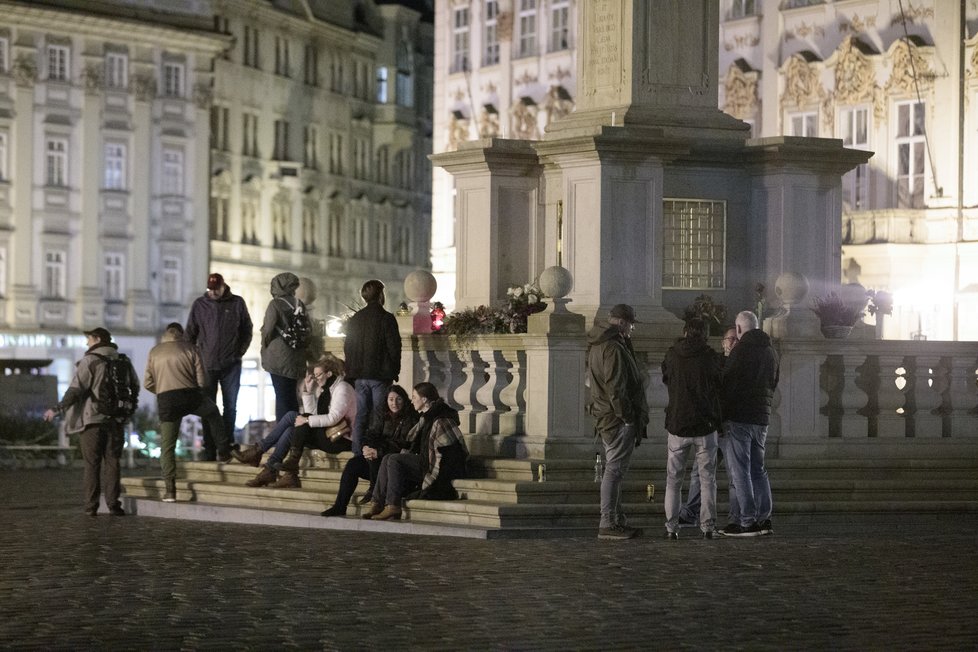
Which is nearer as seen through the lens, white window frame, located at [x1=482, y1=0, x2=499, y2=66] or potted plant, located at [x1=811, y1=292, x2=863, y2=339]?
potted plant, located at [x1=811, y1=292, x2=863, y2=339]

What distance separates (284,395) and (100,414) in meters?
1.68

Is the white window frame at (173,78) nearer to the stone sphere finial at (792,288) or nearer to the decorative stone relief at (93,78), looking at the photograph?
the decorative stone relief at (93,78)

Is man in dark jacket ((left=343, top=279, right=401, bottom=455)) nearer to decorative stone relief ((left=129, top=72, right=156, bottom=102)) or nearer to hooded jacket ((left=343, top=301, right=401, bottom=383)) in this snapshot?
hooded jacket ((left=343, top=301, right=401, bottom=383))

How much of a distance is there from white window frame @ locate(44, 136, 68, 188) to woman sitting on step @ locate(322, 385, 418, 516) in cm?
4980

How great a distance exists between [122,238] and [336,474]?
49.6 metres

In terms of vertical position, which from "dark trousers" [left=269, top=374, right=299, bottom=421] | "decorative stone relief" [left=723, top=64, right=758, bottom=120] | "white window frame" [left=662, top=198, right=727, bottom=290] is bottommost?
"dark trousers" [left=269, top=374, right=299, bottom=421]

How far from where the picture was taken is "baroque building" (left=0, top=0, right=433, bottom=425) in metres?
65.5

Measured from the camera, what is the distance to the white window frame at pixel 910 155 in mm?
44312

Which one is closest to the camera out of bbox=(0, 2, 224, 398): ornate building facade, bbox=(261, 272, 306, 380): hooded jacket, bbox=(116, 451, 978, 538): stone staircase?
bbox=(116, 451, 978, 538): stone staircase

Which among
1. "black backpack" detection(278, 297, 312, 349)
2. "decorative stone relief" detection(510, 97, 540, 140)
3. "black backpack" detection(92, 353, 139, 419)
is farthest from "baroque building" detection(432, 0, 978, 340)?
"black backpack" detection(92, 353, 139, 419)

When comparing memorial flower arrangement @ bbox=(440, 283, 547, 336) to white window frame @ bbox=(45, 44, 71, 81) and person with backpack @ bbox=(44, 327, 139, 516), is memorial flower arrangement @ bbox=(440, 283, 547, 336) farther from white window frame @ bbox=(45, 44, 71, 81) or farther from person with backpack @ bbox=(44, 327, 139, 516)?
white window frame @ bbox=(45, 44, 71, 81)

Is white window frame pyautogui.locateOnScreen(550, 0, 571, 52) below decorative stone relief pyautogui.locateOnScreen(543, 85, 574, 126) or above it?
above

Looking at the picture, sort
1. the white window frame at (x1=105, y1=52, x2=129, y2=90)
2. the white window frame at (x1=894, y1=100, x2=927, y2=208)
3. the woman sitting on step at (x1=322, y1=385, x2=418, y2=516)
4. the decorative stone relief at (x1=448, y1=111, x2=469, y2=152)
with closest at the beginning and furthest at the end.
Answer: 1. the woman sitting on step at (x1=322, y1=385, x2=418, y2=516)
2. the white window frame at (x1=894, y1=100, x2=927, y2=208)
3. the decorative stone relief at (x1=448, y1=111, x2=469, y2=152)
4. the white window frame at (x1=105, y1=52, x2=129, y2=90)

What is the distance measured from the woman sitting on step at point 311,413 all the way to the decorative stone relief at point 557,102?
115ft
